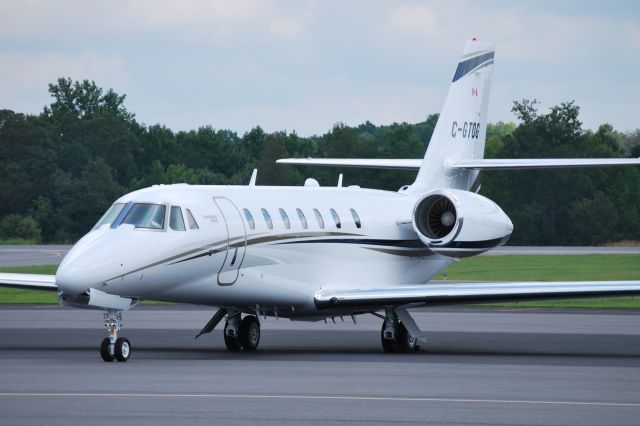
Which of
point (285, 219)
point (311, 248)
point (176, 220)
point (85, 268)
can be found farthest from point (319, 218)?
point (85, 268)

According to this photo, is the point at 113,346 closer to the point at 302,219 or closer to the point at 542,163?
the point at 302,219

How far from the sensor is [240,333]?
22875mm

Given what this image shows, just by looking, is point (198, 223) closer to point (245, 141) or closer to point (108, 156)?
point (108, 156)

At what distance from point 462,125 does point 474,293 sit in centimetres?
702

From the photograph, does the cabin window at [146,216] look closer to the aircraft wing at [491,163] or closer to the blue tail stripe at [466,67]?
the aircraft wing at [491,163]

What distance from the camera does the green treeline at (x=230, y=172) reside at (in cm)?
7938

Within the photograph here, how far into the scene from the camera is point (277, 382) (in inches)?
647

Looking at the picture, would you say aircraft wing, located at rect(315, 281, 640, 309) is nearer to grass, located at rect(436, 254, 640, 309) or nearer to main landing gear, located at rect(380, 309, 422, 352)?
main landing gear, located at rect(380, 309, 422, 352)

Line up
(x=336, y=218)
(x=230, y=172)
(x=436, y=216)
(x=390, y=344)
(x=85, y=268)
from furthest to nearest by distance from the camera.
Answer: (x=230, y=172)
(x=436, y=216)
(x=336, y=218)
(x=390, y=344)
(x=85, y=268)

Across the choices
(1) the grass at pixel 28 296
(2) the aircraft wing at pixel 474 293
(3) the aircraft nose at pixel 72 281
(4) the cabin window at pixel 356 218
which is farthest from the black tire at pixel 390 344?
(1) the grass at pixel 28 296

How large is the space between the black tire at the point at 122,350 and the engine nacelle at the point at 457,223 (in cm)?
734

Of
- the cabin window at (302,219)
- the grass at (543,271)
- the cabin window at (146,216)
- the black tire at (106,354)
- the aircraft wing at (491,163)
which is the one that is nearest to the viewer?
the black tire at (106,354)

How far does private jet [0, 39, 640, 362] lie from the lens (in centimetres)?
1961

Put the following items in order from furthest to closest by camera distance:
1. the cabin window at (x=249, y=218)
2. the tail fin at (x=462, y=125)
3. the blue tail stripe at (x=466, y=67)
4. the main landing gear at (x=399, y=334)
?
the blue tail stripe at (x=466, y=67)
the tail fin at (x=462, y=125)
the main landing gear at (x=399, y=334)
the cabin window at (x=249, y=218)
